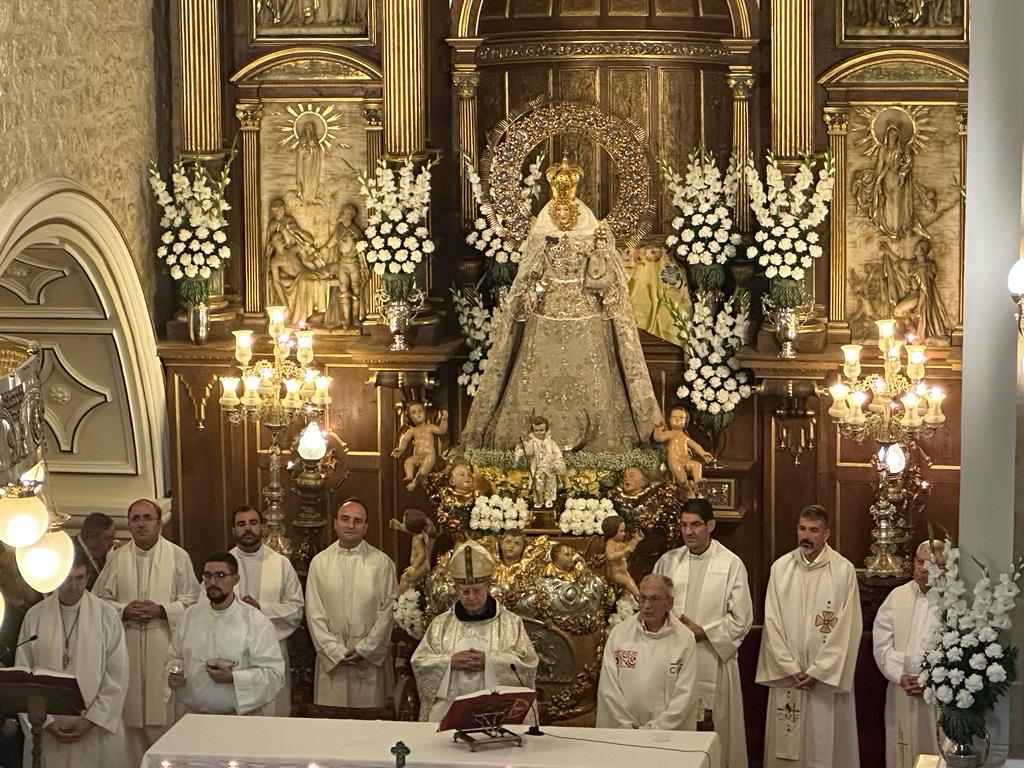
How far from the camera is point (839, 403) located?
14.9 m

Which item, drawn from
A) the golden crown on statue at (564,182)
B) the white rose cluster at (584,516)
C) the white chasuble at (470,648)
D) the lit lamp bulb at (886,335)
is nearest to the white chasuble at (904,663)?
the white chasuble at (470,648)

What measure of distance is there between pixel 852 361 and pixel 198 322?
17.2ft

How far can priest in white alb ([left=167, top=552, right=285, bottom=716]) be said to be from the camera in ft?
39.4

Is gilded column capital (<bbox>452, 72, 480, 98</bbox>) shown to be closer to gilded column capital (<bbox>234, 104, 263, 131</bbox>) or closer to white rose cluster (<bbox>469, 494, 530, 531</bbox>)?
gilded column capital (<bbox>234, 104, 263, 131</bbox>)

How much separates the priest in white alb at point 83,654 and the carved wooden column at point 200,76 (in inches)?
201

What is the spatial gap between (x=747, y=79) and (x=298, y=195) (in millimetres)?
3761

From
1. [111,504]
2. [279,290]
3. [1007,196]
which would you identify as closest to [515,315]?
[279,290]

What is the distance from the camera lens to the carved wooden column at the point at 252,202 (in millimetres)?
16656

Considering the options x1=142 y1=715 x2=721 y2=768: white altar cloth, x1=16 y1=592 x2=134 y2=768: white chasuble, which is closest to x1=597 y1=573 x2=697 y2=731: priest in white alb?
x1=142 y1=715 x2=721 y2=768: white altar cloth

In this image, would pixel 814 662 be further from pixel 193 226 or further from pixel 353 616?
pixel 193 226

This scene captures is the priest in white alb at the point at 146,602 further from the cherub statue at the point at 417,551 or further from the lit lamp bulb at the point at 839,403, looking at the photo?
the lit lamp bulb at the point at 839,403

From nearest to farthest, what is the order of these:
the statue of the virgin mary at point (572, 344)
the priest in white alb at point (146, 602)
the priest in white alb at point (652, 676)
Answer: the priest in white alb at point (652, 676), the priest in white alb at point (146, 602), the statue of the virgin mary at point (572, 344)

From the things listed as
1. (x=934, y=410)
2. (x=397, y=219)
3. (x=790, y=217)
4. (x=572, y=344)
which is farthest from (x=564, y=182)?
(x=934, y=410)

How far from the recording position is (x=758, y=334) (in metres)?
16.3
